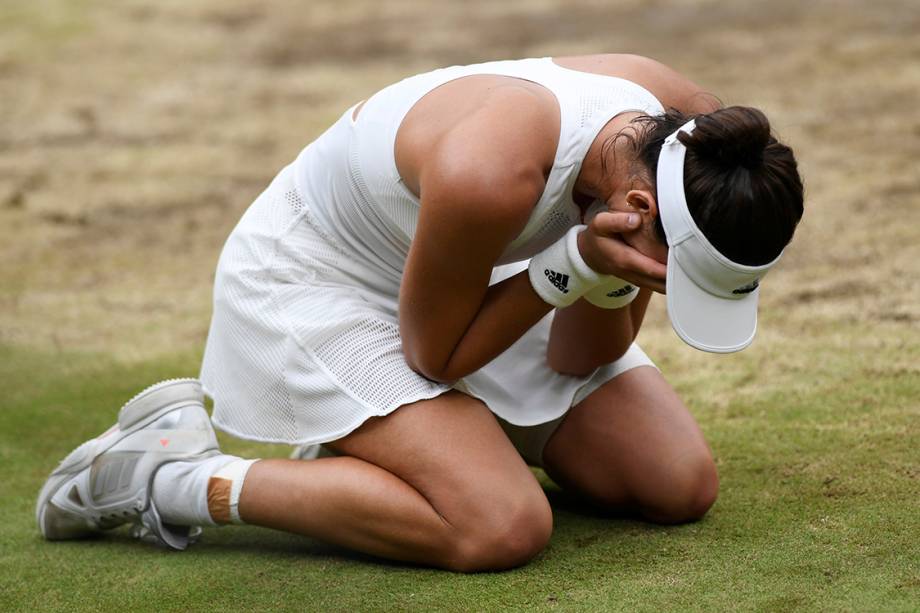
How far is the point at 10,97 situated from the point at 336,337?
4490mm

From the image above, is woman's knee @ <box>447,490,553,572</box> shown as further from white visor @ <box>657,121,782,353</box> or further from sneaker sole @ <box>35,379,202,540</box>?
sneaker sole @ <box>35,379,202,540</box>

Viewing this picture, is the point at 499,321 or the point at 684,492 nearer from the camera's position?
the point at 499,321

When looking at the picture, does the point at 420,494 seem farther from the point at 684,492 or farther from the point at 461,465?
the point at 684,492

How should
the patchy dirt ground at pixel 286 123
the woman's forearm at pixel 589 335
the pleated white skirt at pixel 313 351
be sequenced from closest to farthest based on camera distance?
the pleated white skirt at pixel 313 351 < the woman's forearm at pixel 589 335 < the patchy dirt ground at pixel 286 123

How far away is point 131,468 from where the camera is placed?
213 cm

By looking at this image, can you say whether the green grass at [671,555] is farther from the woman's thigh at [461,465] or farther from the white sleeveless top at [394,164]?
the white sleeveless top at [394,164]

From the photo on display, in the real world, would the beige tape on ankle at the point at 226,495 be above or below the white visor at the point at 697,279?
below

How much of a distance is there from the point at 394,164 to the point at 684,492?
703 mm

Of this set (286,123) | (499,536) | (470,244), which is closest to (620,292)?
(470,244)

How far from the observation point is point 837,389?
2.67m

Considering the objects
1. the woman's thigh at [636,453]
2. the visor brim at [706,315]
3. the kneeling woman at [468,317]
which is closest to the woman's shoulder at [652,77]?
the kneeling woman at [468,317]

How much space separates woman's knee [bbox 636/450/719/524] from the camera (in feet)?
6.80

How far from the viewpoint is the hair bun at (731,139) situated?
5.54 feet

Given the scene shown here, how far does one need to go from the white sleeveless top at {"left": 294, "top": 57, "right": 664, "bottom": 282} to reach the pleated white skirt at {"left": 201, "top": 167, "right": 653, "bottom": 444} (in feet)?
0.13
